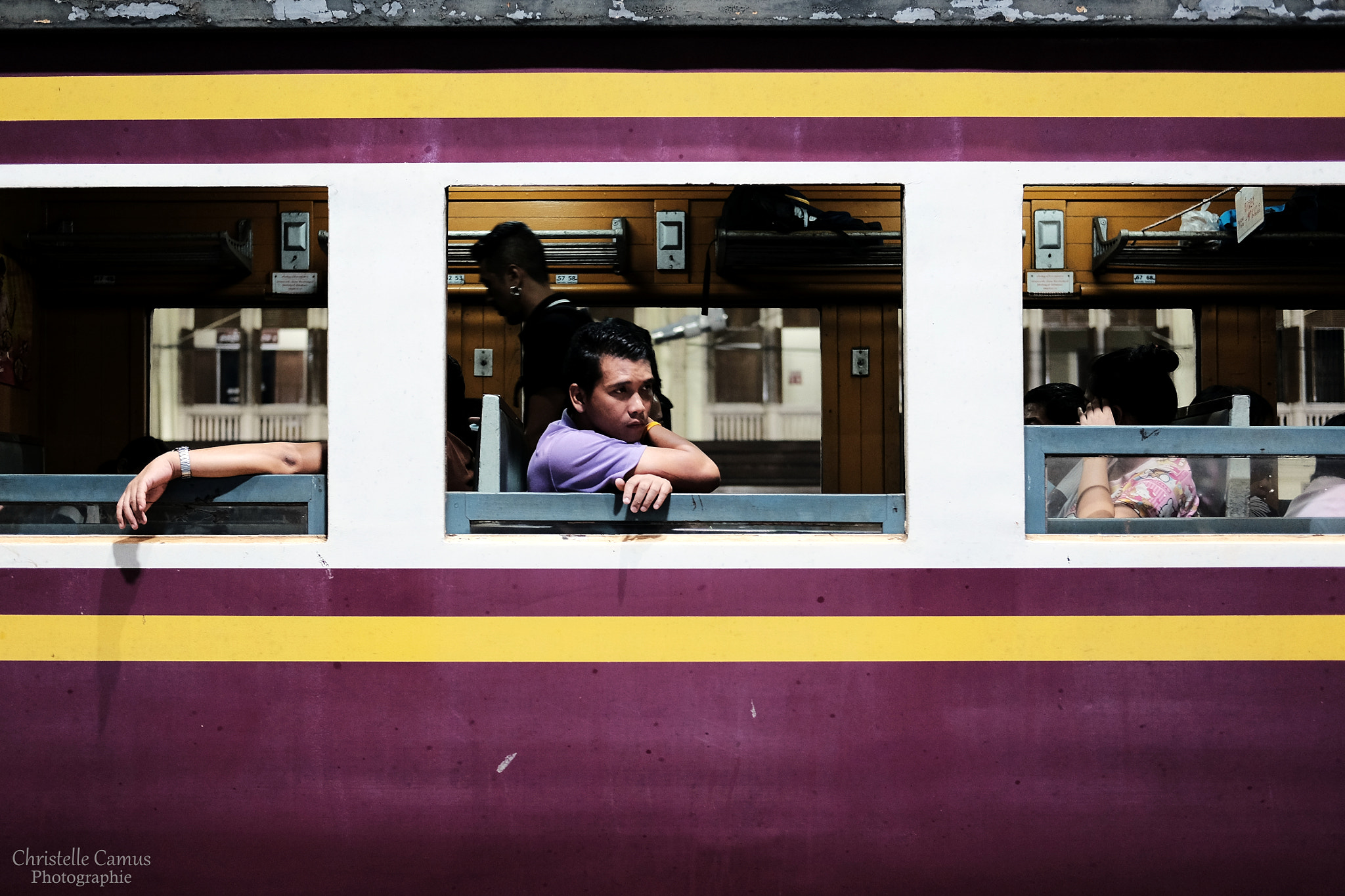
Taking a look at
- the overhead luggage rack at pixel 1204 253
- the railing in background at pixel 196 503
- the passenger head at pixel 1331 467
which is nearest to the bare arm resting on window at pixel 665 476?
the railing in background at pixel 196 503

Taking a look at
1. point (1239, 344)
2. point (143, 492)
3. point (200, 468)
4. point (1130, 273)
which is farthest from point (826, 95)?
point (1239, 344)

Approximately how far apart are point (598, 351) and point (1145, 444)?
4.05ft

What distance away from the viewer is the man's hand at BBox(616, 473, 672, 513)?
2.03 metres

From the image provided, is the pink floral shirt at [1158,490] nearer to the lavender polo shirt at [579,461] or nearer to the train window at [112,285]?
the lavender polo shirt at [579,461]

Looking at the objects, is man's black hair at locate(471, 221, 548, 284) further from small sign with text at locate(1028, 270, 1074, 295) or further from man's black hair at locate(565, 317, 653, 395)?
small sign with text at locate(1028, 270, 1074, 295)

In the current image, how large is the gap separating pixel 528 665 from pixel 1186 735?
1404mm

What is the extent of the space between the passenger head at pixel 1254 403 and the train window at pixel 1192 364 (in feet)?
0.04

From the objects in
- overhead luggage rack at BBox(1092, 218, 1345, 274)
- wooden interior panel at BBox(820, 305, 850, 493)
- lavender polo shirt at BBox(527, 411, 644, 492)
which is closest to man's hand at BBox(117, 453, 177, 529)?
lavender polo shirt at BBox(527, 411, 644, 492)

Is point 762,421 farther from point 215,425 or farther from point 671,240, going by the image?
point 671,240

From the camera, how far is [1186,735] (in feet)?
6.59

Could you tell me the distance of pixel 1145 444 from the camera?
2.02 meters

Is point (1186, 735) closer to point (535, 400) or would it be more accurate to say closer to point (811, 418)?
point (535, 400)

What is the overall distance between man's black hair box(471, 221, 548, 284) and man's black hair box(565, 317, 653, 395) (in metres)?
0.54

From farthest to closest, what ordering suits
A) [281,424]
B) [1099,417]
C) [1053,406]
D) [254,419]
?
[281,424]
[254,419]
[1053,406]
[1099,417]
